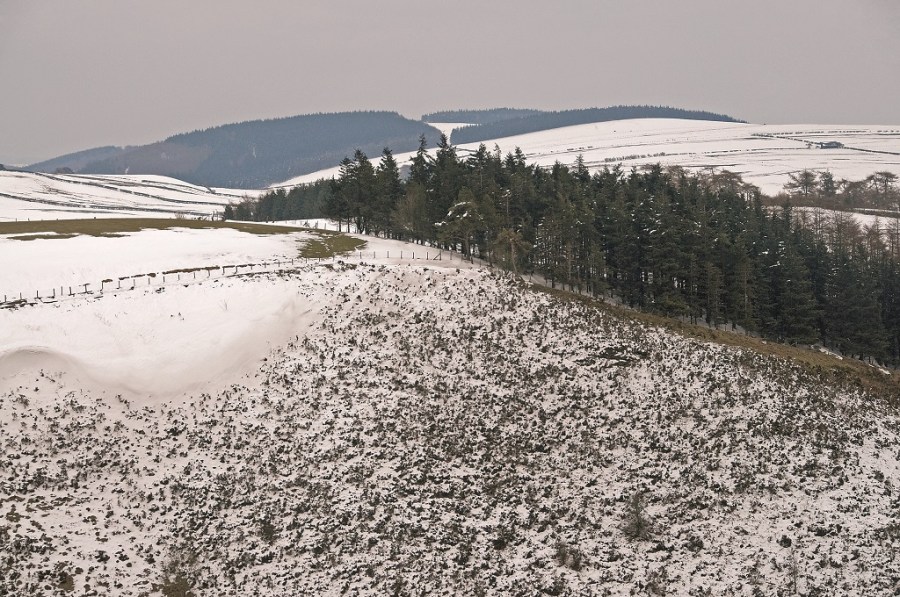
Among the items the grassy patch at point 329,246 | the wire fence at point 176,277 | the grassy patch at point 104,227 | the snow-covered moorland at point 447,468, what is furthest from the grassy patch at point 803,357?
the grassy patch at point 104,227

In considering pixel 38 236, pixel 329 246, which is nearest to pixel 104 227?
pixel 38 236

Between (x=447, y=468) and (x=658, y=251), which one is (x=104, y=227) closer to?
(x=447, y=468)

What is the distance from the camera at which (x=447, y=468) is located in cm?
3170

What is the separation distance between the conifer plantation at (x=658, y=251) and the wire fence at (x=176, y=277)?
7.68 m

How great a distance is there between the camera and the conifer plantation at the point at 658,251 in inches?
2304

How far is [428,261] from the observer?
58500mm

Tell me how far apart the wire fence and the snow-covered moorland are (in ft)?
11.9

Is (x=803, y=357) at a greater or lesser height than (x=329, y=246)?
lesser

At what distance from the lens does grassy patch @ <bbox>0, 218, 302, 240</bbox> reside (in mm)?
67312

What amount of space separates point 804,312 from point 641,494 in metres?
41.2

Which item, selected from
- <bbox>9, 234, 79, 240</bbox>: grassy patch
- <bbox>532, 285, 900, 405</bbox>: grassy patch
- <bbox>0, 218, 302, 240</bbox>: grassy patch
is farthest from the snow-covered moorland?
<bbox>0, 218, 302, 240</bbox>: grassy patch

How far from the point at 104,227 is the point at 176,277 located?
28.6 meters

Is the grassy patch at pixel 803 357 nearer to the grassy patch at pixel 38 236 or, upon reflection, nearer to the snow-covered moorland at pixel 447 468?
the snow-covered moorland at pixel 447 468

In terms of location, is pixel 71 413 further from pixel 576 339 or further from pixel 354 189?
pixel 354 189
